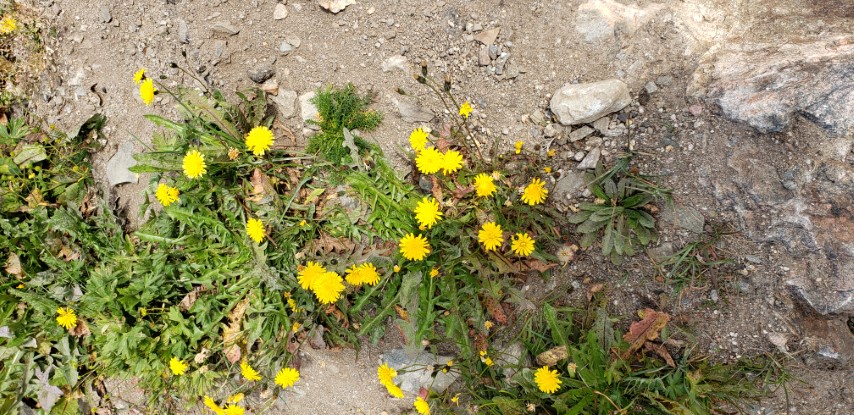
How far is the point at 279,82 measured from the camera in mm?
3477

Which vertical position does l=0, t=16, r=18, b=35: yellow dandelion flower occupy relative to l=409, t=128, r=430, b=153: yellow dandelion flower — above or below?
above

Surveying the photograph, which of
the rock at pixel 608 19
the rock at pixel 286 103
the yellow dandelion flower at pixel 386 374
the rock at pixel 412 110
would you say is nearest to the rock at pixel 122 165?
the rock at pixel 286 103

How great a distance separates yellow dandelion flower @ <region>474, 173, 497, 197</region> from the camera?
2859mm

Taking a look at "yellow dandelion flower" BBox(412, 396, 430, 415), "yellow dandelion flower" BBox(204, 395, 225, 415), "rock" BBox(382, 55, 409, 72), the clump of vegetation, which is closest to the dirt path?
"rock" BBox(382, 55, 409, 72)

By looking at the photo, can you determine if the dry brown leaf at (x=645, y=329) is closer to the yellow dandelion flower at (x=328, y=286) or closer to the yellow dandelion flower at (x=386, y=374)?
the yellow dandelion flower at (x=386, y=374)

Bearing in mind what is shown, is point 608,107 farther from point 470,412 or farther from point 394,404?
point 394,404

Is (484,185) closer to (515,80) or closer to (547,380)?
(515,80)

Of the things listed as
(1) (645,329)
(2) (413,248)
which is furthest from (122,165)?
(1) (645,329)

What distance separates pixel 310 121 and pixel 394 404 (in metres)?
2.14

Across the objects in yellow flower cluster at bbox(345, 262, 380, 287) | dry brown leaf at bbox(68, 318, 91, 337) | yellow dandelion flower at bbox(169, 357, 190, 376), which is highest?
yellow flower cluster at bbox(345, 262, 380, 287)

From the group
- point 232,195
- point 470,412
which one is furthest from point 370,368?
point 232,195

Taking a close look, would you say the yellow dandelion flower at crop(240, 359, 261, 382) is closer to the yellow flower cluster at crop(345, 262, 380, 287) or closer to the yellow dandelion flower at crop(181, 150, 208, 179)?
the yellow flower cluster at crop(345, 262, 380, 287)

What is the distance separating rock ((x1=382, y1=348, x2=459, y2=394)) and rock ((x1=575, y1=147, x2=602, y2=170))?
1.58 meters

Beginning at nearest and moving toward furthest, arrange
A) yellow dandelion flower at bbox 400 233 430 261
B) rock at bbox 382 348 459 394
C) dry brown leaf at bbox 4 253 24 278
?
yellow dandelion flower at bbox 400 233 430 261 < rock at bbox 382 348 459 394 < dry brown leaf at bbox 4 253 24 278
